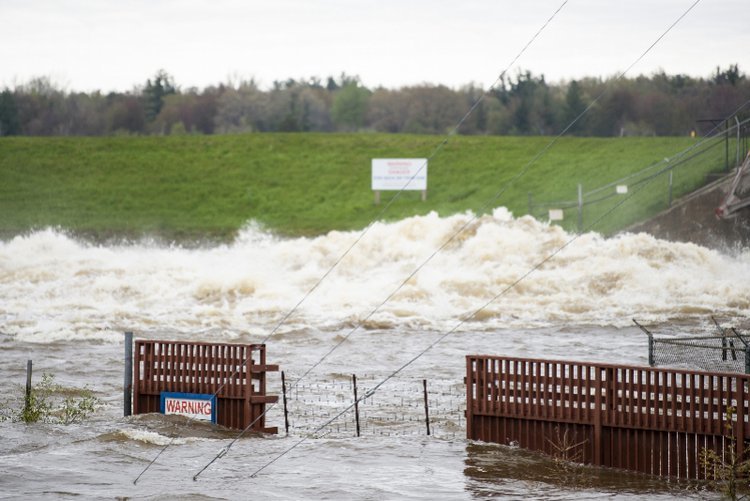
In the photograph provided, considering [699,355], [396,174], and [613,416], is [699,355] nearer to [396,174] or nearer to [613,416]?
[613,416]

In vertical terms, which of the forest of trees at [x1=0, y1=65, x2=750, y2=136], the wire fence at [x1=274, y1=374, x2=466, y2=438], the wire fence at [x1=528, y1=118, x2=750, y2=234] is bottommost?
the wire fence at [x1=274, y1=374, x2=466, y2=438]

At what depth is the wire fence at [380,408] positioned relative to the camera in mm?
20109

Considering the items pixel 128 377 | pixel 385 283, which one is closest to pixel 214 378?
pixel 128 377

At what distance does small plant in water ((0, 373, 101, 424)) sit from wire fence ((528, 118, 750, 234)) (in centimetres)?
3320

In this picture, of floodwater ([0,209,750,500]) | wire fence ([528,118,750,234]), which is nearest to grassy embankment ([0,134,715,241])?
wire fence ([528,118,750,234])

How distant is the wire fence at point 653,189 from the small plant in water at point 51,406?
33.2m

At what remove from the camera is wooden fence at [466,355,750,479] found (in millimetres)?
15164

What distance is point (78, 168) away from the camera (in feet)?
258

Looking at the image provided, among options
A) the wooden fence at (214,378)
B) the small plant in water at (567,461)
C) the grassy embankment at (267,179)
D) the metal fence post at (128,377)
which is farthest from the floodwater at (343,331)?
the grassy embankment at (267,179)

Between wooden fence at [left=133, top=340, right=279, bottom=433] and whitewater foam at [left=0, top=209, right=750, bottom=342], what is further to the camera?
whitewater foam at [left=0, top=209, right=750, bottom=342]

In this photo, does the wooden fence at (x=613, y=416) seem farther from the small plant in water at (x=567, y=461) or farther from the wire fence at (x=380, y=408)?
the wire fence at (x=380, y=408)

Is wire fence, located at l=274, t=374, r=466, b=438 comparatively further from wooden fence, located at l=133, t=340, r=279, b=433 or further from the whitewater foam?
the whitewater foam

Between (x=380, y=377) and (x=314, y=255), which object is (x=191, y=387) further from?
(x=314, y=255)

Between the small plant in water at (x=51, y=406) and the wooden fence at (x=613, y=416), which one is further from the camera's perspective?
the small plant in water at (x=51, y=406)
